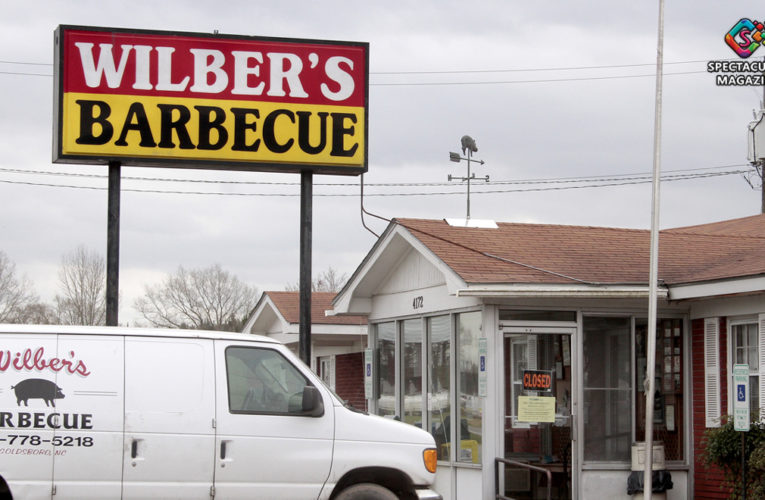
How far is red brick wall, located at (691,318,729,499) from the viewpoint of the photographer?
15.3 metres

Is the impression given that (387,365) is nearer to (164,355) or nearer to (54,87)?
(54,87)

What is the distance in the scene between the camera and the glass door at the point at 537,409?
15383 mm

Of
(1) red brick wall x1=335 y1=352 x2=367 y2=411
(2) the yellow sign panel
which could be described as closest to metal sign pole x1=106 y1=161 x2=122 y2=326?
(2) the yellow sign panel

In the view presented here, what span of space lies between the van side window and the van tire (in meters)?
0.85

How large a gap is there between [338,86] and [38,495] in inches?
279

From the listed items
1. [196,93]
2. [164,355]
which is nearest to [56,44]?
[196,93]

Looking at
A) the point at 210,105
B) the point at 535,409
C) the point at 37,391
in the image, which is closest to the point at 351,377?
the point at 535,409

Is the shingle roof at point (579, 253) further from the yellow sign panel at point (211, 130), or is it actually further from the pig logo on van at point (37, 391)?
the pig logo on van at point (37, 391)

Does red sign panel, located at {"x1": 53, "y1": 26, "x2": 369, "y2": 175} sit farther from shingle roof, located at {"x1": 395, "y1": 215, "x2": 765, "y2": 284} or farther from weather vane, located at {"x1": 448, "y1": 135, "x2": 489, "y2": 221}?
weather vane, located at {"x1": 448, "y1": 135, "x2": 489, "y2": 221}

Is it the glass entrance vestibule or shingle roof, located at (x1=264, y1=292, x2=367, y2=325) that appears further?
shingle roof, located at (x1=264, y1=292, x2=367, y2=325)

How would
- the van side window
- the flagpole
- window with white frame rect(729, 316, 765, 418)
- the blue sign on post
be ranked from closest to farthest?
the van side window
the blue sign on post
the flagpole
window with white frame rect(729, 316, 765, 418)

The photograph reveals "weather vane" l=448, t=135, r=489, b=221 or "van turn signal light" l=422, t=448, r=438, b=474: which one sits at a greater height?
"weather vane" l=448, t=135, r=489, b=221

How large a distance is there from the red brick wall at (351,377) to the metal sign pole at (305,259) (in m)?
9.51

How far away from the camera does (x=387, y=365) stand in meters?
18.8
